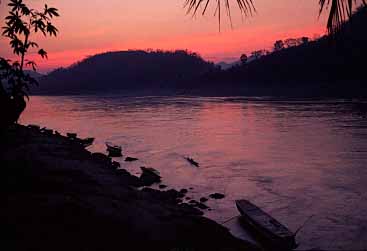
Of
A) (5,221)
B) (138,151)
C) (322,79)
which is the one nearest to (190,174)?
(138,151)

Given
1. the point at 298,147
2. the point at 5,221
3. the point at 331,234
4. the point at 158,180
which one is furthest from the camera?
the point at 298,147

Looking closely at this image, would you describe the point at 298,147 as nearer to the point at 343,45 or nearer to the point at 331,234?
the point at 331,234

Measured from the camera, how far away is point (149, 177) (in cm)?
1346

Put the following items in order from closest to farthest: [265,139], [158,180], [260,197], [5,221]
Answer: [5,221] → [260,197] → [158,180] → [265,139]

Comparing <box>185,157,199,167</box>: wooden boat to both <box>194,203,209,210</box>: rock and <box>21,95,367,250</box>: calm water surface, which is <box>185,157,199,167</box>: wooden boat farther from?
<box>194,203,209,210</box>: rock

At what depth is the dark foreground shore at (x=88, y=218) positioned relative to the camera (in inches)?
244

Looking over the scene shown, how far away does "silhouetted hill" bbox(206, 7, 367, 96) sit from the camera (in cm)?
6114

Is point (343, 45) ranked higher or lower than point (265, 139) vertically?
higher

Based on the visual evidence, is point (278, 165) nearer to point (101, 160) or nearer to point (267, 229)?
point (101, 160)

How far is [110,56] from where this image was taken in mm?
175625

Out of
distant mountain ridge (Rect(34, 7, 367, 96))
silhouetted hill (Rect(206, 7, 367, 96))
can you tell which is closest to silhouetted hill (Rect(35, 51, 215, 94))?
distant mountain ridge (Rect(34, 7, 367, 96))

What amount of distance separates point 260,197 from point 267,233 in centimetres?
425

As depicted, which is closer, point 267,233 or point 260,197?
point 267,233

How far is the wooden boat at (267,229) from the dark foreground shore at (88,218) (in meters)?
0.41
